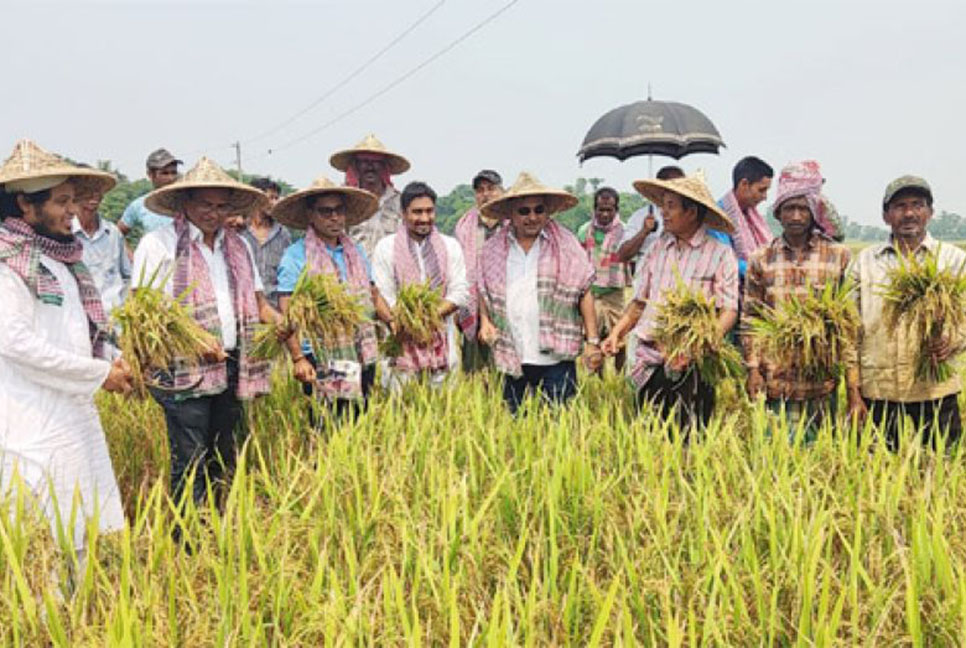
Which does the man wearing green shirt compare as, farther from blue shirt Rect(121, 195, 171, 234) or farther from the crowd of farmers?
blue shirt Rect(121, 195, 171, 234)

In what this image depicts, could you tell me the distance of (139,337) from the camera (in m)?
2.78

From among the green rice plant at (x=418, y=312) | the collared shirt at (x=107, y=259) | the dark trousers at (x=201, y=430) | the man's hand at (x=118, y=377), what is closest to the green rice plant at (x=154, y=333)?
the man's hand at (x=118, y=377)

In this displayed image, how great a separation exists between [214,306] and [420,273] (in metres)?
1.20

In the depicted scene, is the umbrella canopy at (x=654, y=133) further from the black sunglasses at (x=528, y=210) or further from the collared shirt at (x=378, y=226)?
the black sunglasses at (x=528, y=210)

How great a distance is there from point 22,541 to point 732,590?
1841 millimetres

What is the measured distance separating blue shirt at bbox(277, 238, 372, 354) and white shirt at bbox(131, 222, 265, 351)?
0.46 ft

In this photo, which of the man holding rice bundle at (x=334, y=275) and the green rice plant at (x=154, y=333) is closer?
the green rice plant at (x=154, y=333)

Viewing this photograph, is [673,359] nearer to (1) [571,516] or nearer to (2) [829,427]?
(2) [829,427]

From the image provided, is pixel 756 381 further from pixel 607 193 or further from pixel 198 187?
pixel 607 193

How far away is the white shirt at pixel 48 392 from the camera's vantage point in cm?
228

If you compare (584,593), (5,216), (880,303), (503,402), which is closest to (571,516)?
(584,593)

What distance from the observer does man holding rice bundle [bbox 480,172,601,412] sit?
397cm

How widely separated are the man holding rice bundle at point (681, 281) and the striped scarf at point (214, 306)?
1619mm

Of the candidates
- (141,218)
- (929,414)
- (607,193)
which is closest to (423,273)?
(929,414)
